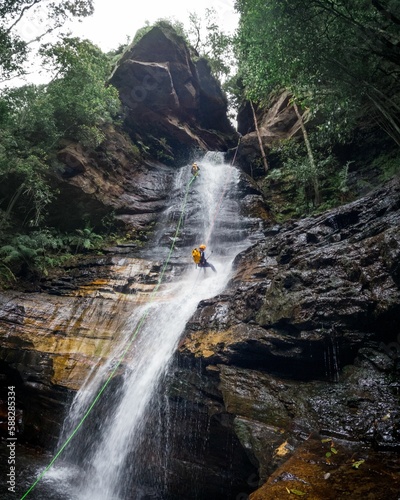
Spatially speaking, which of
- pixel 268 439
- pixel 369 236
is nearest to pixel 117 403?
pixel 268 439

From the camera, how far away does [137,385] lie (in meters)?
8.06

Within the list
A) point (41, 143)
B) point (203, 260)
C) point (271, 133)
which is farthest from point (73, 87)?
point (271, 133)

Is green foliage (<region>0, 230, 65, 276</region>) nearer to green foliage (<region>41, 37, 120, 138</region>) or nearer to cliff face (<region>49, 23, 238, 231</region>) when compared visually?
cliff face (<region>49, 23, 238, 231</region>)

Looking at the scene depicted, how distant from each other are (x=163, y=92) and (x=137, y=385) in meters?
21.7

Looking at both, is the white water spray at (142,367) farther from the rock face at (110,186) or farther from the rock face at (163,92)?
the rock face at (163,92)

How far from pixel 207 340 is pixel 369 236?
15.7 feet

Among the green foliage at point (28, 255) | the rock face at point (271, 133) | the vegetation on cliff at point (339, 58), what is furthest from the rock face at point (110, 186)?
the vegetation on cliff at point (339, 58)

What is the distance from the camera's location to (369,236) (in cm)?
757

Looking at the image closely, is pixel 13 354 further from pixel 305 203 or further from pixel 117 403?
pixel 305 203

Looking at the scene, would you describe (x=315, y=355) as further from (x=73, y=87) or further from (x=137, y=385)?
(x=73, y=87)

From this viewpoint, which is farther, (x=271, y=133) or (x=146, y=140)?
(x=146, y=140)

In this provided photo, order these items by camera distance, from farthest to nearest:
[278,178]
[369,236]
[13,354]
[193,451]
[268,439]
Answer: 1. [278,178]
2. [13,354]
3. [369,236]
4. [193,451]
5. [268,439]

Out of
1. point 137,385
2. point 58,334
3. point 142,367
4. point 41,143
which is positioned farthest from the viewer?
point 41,143

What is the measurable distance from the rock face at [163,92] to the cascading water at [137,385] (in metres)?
12.0
